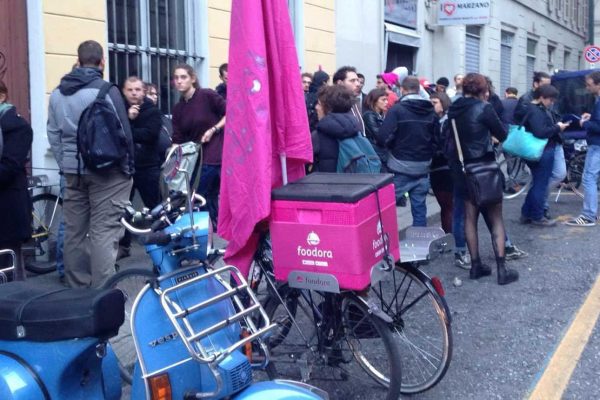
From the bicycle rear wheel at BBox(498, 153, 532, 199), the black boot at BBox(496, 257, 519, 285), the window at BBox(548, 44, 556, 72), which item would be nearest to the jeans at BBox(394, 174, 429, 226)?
the black boot at BBox(496, 257, 519, 285)

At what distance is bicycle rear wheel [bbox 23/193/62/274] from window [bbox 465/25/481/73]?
15146mm

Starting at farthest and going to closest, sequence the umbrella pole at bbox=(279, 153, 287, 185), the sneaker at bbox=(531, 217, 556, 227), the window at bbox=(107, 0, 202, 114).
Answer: the sneaker at bbox=(531, 217, 556, 227) < the window at bbox=(107, 0, 202, 114) < the umbrella pole at bbox=(279, 153, 287, 185)

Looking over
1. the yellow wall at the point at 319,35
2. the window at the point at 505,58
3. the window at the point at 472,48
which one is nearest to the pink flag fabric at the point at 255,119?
the yellow wall at the point at 319,35

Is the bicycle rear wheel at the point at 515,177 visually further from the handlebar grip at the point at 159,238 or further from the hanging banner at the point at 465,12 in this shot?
the handlebar grip at the point at 159,238

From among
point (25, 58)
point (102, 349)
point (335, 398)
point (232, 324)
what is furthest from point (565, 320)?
point (25, 58)

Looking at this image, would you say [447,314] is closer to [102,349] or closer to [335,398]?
[335,398]

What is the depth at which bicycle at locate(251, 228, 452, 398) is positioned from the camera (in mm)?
4154

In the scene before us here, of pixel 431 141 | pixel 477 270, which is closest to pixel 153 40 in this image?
pixel 431 141

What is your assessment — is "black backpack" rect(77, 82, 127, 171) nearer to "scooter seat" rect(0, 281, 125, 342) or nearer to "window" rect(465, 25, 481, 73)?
"scooter seat" rect(0, 281, 125, 342)

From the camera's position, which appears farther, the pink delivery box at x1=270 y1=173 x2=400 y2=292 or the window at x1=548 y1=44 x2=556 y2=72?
the window at x1=548 y1=44 x2=556 y2=72

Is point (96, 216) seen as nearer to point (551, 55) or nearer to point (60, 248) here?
point (60, 248)

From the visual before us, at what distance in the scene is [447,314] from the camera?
14.3 ft

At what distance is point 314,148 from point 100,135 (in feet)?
4.91

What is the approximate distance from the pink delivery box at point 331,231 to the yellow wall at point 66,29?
4.07m
